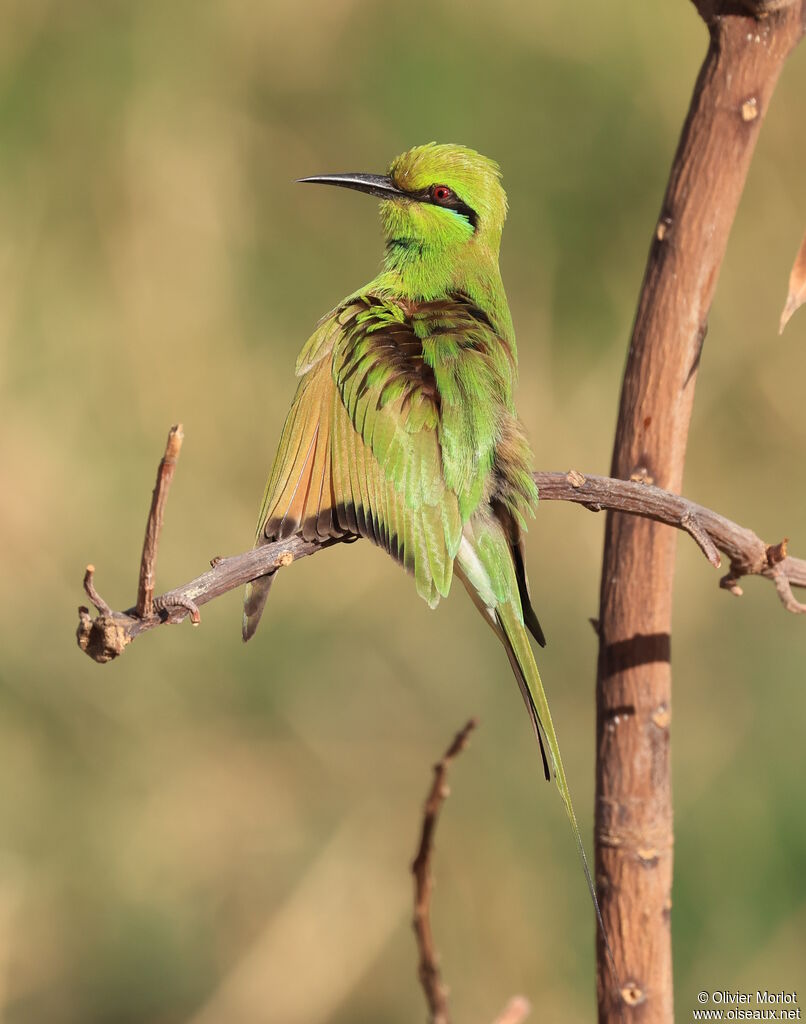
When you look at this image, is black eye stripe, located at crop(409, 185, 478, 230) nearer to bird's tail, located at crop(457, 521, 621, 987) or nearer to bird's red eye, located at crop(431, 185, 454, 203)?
bird's red eye, located at crop(431, 185, 454, 203)

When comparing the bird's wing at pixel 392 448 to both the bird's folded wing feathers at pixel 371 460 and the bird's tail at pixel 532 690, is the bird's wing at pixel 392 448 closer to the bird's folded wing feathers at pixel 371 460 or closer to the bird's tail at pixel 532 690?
the bird's folded wing feathers at pixel 371 460

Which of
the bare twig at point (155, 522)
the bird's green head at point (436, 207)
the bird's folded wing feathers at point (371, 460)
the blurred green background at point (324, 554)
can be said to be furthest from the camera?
the blurred green background at point (324, 554)

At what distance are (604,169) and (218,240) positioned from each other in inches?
36.7

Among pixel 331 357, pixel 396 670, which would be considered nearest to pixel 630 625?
pixel 331 357

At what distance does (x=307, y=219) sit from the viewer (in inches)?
119

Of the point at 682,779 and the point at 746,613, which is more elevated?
the point at 746,613

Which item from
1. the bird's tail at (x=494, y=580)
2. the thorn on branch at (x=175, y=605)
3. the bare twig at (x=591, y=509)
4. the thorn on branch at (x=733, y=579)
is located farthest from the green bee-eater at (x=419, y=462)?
the thorn on branch at (x=175, y=605)

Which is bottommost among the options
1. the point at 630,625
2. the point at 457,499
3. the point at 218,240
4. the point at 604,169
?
the point at 630,625

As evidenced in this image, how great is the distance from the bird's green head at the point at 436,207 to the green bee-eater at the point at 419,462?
0.72 ft

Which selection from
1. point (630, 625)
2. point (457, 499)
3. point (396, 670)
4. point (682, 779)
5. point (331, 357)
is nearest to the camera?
point (630, 625)

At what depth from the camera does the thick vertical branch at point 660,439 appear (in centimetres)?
124

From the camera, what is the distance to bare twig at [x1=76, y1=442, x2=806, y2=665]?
92 cm

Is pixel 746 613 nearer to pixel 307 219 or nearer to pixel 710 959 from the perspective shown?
pixel 710 959

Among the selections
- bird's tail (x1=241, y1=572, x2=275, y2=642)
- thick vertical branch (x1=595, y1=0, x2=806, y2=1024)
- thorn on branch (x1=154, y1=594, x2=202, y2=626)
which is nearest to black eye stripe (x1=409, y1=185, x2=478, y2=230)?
thick vertical branch (x1=595, y1=0, x2=806, y2=1024)
